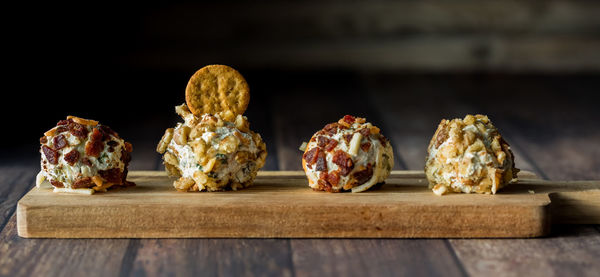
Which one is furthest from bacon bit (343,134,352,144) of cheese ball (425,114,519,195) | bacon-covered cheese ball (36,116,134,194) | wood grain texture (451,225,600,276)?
bacon-covered cheese ball (36,116,134,194)

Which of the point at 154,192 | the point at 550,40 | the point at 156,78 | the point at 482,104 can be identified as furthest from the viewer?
the point at 550,40

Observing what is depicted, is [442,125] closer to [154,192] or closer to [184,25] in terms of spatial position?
[154,192]

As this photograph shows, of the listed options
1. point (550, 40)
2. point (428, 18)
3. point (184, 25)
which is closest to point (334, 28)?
point (428, 18)

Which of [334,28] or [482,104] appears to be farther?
[334,28]

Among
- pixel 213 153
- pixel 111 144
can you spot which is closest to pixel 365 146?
pixel 213 153

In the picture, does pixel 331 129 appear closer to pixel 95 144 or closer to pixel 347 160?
pixel 347 160

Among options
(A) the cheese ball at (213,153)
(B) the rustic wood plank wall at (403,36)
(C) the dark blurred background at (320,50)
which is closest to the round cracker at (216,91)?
(A) the cheese ball at (213,153)
